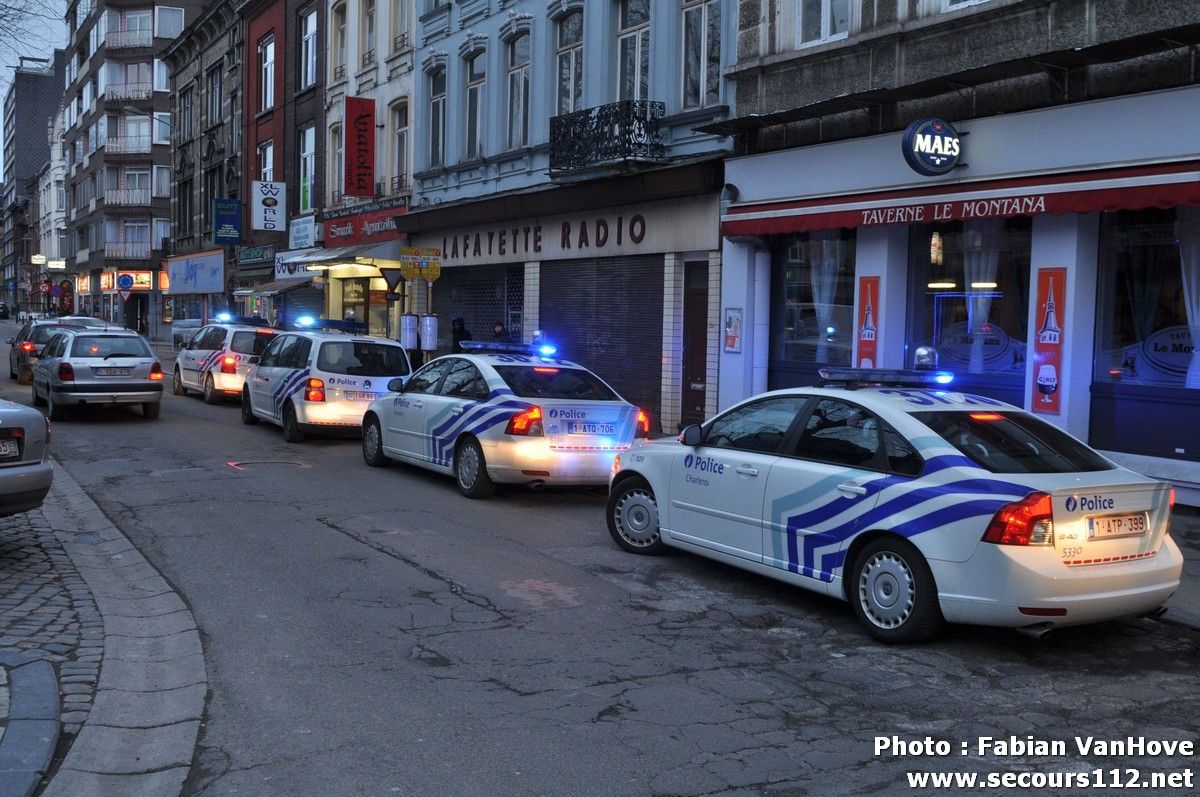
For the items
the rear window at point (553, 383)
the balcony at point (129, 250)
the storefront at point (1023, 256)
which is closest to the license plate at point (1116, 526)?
the storefront at point (1023, 256)

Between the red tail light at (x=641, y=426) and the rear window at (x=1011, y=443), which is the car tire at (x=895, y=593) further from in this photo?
the red tail light at (x=641, y=426)

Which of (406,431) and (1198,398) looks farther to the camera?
(406,431)

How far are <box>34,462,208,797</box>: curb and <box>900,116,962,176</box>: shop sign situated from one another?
910cm

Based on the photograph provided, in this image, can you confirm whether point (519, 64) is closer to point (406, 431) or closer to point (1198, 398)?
point (406, 431)

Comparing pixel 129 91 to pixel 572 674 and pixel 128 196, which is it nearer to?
pixel 128 196

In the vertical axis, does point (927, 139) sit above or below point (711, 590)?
above

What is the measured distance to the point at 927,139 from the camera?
42.0ft

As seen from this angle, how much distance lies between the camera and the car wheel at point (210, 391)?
22.0 metres

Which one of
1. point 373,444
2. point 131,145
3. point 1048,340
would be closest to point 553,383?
point 373,444

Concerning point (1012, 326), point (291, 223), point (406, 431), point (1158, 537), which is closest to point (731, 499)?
point (1158, 537)

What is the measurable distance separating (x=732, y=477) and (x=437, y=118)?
20.4 metres

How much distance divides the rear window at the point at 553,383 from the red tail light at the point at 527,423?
41 cm

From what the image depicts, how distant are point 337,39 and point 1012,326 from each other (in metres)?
24.0

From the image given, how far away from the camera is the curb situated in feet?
14.9
